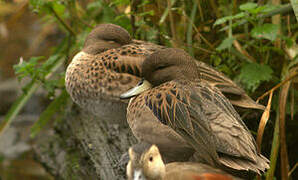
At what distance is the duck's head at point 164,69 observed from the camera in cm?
211

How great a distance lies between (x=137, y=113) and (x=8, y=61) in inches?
202

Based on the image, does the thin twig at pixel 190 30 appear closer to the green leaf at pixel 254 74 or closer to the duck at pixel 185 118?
the green leaf at pixel 254 74

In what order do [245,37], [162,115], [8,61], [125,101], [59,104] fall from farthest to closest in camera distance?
1. [8,61]
2. [59,104]
3. [245,37]
4. [125,101]
5. [162,115]

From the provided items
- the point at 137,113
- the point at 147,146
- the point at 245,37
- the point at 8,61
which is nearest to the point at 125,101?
the point at 137,113

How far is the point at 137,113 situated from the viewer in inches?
79.0

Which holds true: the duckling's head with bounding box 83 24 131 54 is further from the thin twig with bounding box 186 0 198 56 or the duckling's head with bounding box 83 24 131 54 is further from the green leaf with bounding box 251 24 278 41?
the green leaf with bounding box 251 24 278 41

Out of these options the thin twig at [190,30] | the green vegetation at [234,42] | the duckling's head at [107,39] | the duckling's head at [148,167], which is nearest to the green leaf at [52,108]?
the green vegetation at [234,42]

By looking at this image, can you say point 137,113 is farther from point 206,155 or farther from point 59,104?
point 59,104

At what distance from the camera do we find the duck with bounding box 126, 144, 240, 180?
1.71 meters

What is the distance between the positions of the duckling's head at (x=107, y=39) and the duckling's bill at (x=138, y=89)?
514mm

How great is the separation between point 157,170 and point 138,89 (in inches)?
21.3

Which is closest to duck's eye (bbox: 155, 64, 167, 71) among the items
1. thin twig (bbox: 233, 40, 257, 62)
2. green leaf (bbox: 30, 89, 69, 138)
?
thin twig (bbox: 233, 40, 257, 62)

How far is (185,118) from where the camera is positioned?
1.89 m

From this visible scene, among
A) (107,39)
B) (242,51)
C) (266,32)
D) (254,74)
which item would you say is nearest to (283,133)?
(254,74)
